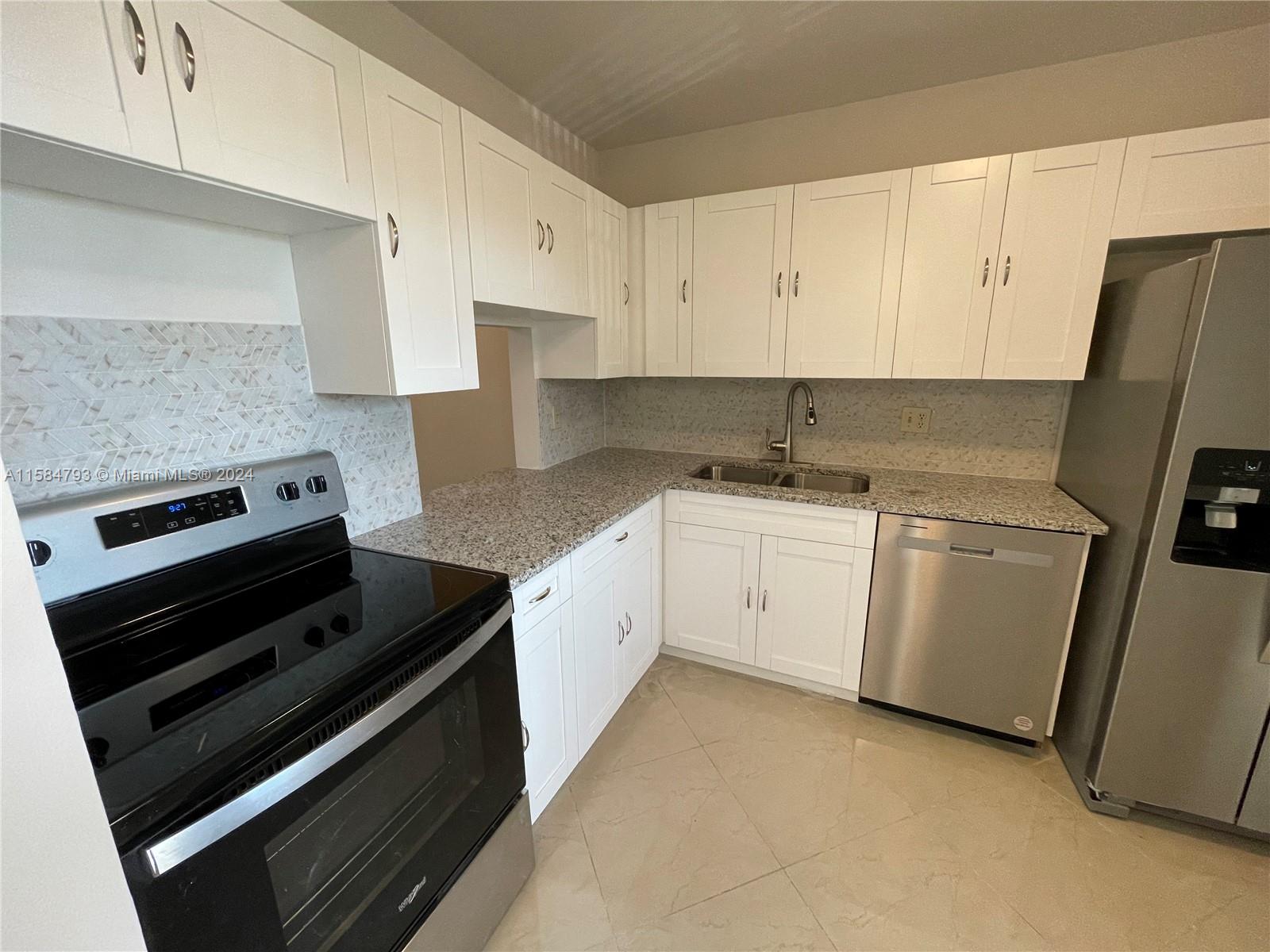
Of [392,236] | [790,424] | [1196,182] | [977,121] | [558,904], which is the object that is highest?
[977,121]

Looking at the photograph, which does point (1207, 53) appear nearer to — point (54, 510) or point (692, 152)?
point (692, 152)

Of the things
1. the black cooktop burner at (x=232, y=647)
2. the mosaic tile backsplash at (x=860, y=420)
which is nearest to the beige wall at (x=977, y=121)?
the mosaic tile backsplash at (x=860, y=420)

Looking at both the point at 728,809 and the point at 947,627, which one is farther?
the point at 947,627

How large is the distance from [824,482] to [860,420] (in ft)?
1.11

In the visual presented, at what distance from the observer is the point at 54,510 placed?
96 cm

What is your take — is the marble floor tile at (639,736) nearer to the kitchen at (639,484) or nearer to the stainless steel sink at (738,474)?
the kitchen at (639,484)

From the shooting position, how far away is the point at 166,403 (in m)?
1.15

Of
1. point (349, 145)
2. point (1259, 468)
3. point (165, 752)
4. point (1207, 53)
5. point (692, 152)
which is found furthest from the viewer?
point (692, 152)

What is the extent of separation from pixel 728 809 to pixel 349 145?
2136mm

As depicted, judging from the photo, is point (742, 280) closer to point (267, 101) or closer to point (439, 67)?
point (439, 67)

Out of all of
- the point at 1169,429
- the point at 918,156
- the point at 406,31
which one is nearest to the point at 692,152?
the point at 918,156

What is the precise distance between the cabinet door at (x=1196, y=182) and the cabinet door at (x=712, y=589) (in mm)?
1657

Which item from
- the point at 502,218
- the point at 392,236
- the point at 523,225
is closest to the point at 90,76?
the point at 392,236

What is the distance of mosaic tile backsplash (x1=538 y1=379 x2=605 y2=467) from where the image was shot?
245 centimetres
